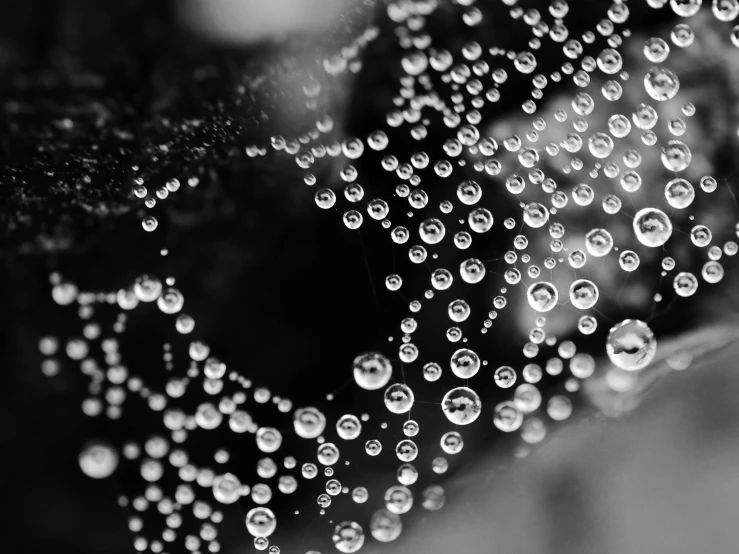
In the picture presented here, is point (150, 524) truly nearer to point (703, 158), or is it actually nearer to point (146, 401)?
point (146, 401)

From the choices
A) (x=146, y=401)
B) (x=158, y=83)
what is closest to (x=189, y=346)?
(x=146, y=401)

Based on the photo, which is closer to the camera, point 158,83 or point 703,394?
point 158,83

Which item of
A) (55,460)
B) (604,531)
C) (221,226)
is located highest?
(221,226)

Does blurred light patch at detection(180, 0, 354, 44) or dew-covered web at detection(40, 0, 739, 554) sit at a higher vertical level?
blurred light patch at detection(180, 0, 354, 44)

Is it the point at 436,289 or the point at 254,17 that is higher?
the point at 254,17

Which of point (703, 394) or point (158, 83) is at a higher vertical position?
point (158, 83)

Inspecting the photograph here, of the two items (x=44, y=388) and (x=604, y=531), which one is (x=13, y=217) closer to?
(x=44, y=388)

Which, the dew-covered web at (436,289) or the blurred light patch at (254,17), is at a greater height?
the blurred light patch at (254,17)
